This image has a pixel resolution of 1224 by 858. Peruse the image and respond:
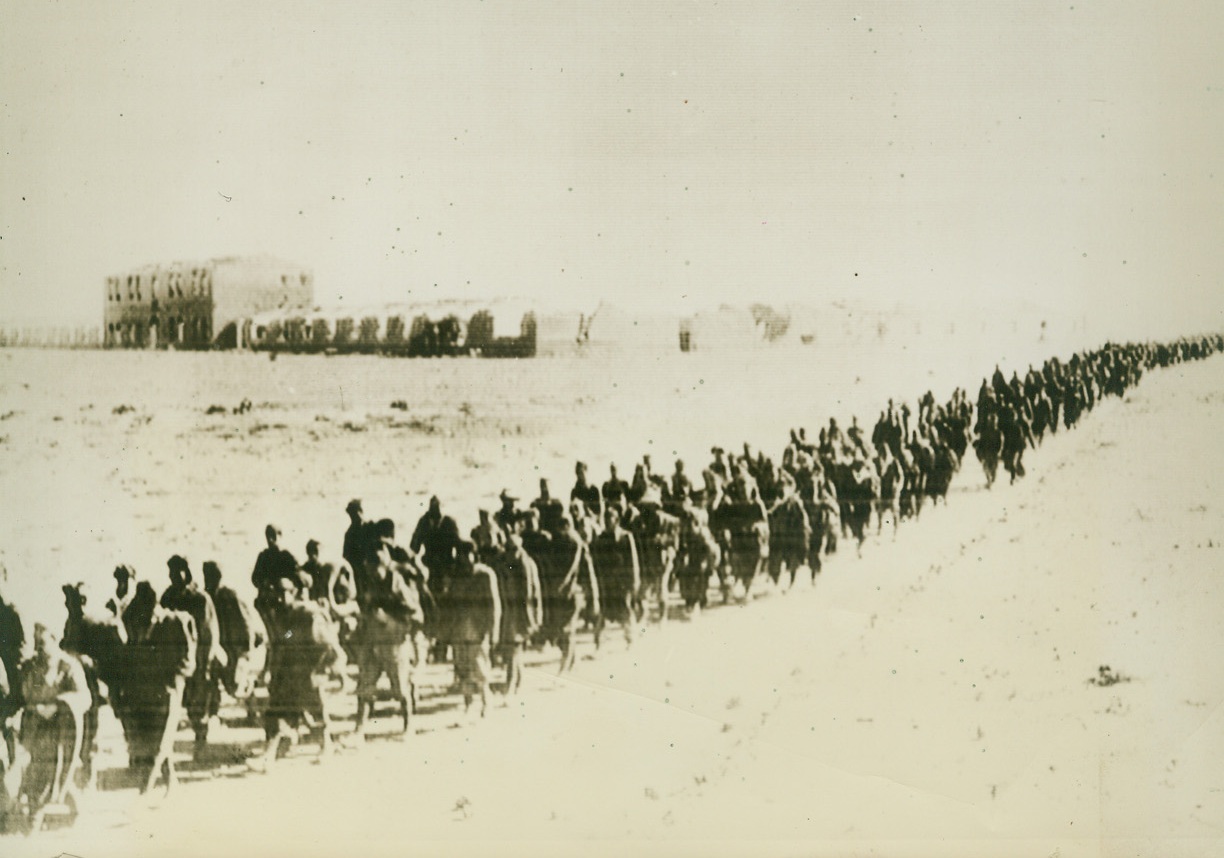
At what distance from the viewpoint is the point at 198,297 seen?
10.3ft

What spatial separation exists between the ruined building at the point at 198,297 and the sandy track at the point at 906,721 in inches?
56.8

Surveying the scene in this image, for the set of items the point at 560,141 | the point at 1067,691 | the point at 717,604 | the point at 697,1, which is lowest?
the point at 1067,691

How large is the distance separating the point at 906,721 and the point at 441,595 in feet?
5.19

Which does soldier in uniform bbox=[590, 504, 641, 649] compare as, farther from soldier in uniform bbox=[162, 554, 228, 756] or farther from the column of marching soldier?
soldier in uniform bbox=[162, 554, 228, 756]

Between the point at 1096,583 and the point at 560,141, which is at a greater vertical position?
the point at 560,141

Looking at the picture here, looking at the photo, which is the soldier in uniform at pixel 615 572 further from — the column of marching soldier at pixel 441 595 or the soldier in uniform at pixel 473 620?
the soldier in uniform at pixel 473 620

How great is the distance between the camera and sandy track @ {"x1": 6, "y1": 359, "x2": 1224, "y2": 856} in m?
3.10

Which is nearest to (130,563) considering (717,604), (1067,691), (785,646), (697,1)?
(717,604)

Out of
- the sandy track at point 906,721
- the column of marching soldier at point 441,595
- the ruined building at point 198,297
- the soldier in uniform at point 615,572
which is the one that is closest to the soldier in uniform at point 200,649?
the column of marching soldier at point 441,595

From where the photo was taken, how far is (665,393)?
3.17 meters

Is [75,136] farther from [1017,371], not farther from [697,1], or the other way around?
[1017,371]

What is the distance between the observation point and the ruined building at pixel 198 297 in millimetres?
3111

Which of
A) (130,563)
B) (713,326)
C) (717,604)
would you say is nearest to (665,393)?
(713,326)

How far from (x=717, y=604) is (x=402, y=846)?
1289mm
